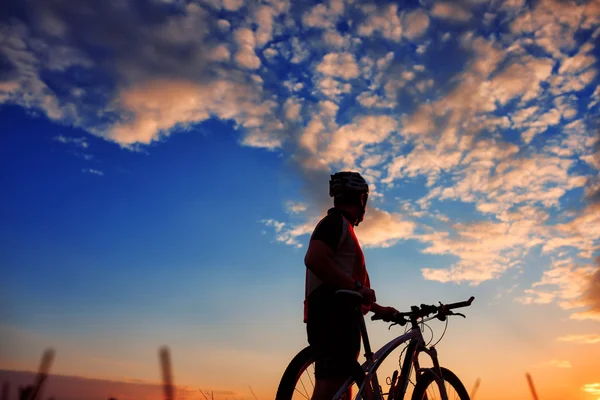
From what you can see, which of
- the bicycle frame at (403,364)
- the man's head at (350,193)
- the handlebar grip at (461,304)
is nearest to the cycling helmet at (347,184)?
the man's head at (350,193)

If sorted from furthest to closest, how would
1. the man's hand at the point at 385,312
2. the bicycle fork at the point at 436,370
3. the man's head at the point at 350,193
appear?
the bicycle fork at the point at 436,370, the man's hand at the point at 385,312, the man's head at the point at 350,193

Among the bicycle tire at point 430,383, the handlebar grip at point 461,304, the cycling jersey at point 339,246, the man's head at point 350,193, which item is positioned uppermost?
the man's head at point 350,193

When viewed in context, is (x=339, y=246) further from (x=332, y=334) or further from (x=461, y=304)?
(x=461, y=304)

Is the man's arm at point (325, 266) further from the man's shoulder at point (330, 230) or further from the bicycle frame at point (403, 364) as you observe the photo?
the bicycle frame at point (403, 364)

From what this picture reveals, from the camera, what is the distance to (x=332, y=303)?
4.04 metres

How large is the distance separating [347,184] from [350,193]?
0.08 m

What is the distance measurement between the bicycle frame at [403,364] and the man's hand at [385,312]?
8.1 inches

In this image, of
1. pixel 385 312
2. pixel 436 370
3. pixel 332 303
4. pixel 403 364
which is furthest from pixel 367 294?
pixel 436 370

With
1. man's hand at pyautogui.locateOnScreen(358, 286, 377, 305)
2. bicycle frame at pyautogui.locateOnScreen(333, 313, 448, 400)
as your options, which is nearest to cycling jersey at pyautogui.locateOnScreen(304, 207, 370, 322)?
man's hand at pyautogui.locateOnScreen(358, 286, 377, 305)

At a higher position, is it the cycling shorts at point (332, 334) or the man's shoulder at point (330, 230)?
the man's shoulder at point (330, 230)

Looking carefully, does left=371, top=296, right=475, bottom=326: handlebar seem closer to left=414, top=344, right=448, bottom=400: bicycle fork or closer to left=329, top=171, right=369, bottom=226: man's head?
left=414, top=344, right=448, bottom=400: bicycle fork

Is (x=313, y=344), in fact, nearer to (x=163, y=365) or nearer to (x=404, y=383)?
(x=404, y=383)

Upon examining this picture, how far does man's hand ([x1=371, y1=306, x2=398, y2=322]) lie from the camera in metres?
4.71

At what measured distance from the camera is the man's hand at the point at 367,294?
13.2 ft
